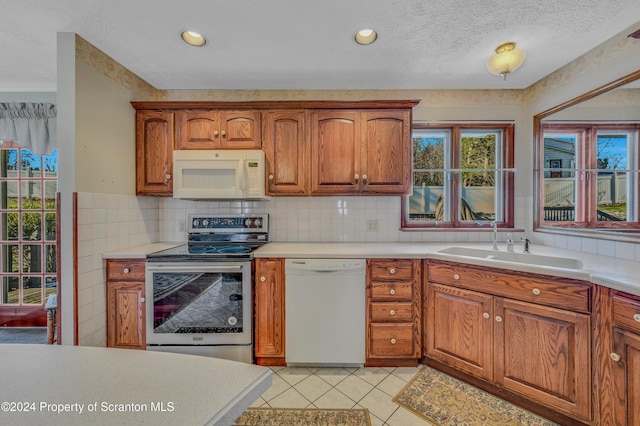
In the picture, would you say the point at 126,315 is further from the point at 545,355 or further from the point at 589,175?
the point at 589,175

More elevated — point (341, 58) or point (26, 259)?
point (341, 58)

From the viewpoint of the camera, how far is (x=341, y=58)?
207cm

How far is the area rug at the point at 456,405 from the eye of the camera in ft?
5.17

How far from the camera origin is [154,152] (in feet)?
7.82

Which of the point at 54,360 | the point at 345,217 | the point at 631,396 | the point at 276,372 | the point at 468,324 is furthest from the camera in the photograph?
the point at 345,217

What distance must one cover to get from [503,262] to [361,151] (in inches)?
52.4

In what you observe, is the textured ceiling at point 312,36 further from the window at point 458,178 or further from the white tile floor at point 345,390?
the white tile floor at point 345,390

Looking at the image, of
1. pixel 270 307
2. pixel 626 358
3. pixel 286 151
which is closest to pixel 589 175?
pixel 626 358

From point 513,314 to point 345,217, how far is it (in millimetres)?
1471

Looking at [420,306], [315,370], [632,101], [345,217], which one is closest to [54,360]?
[315,370]

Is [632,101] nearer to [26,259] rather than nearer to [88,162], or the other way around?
[88,162]

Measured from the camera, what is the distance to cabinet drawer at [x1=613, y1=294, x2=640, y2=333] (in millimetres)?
1242

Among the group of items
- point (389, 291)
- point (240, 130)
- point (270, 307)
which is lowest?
point (270, 307)

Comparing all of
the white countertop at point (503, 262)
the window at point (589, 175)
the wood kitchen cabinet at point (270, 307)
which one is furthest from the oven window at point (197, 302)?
the window at point (589, 175)
